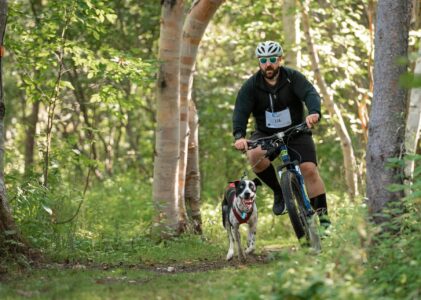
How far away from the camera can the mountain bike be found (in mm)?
7812

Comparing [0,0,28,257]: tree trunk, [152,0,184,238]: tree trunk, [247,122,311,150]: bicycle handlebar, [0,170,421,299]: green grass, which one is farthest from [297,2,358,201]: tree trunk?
[0,0,28,257]: tree trunk

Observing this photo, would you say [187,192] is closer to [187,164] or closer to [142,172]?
[187,164]

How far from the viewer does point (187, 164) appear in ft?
41.0

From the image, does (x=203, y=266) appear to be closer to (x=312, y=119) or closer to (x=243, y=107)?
(x=243, y=107)

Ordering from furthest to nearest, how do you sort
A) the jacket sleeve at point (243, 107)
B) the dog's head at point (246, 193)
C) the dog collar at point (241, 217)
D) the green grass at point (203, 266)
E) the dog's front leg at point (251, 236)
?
the dog's front leg at point (251, 236) < the dog collar at point (241, 217) < the dog's head at point (246, 193) < the jacket sleeve at point (243, 107) < the green grass at point (203, 266)

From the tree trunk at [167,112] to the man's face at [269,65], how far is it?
2720 mm

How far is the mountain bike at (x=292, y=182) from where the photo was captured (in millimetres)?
7812

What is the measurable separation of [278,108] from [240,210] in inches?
51.8

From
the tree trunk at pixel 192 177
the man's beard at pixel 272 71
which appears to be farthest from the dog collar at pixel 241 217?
the tree trunk at pixel 192 177

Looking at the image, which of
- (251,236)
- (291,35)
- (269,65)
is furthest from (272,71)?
(291,35)

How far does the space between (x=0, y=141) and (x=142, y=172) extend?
20.9 meters

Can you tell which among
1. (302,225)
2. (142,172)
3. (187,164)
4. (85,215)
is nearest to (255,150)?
(302,225)

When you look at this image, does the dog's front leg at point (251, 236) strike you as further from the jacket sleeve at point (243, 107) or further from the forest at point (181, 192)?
the jacket sleeve at point (243, 107)

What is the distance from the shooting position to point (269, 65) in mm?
8383
